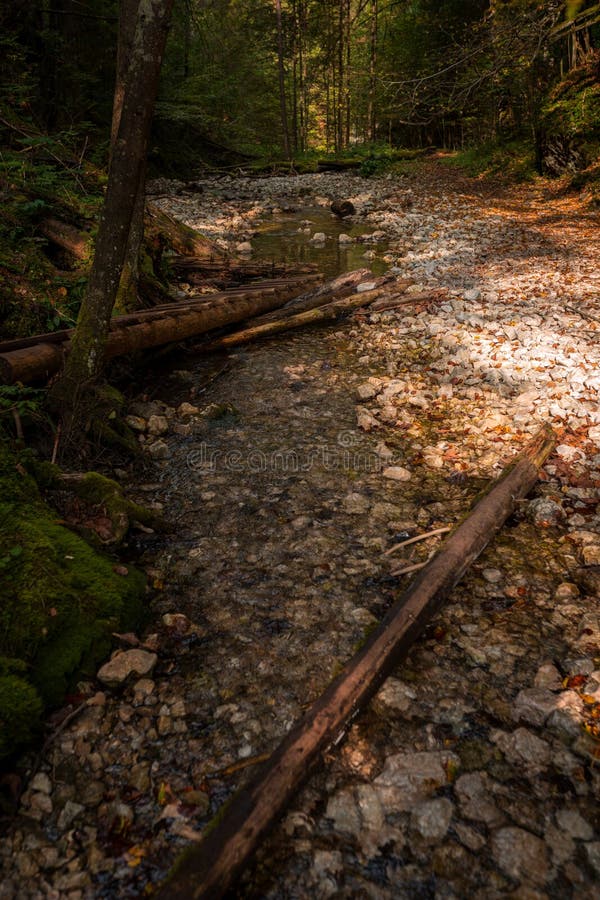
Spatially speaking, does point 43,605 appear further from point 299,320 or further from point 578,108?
point 578,108

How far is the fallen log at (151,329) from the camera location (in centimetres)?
427

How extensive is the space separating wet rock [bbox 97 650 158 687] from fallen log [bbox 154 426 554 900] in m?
0.93

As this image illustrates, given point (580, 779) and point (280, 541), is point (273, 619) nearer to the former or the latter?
point (280, 541)

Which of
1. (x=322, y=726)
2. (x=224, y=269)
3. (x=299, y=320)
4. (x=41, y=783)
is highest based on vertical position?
(x=224, y=269)

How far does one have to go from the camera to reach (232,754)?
2.33m

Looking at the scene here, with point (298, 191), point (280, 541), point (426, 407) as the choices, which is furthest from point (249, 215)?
point (280, 541)

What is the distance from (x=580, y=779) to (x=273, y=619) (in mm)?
1684

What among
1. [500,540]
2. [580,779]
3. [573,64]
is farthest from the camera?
[573,64]

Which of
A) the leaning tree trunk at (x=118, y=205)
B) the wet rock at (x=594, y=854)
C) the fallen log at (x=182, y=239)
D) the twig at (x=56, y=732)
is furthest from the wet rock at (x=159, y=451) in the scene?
the fallen log at (x=182, y=239)

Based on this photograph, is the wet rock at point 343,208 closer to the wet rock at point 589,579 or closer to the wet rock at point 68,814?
the wet rock at point 589,579

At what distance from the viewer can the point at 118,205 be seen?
390 cm

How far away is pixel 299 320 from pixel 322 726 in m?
6.40

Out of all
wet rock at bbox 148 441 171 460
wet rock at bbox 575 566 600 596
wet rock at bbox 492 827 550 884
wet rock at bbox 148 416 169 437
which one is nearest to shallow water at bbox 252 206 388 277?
wet rock at bbox 148 416 169 437

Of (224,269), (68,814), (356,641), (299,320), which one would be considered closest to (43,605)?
(68,814)
